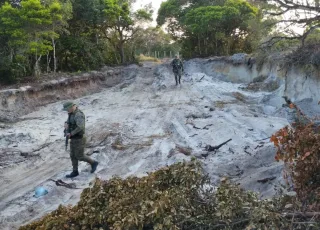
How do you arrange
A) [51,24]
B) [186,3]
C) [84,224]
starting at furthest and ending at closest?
[186,3] → [51,24] → [84,224]

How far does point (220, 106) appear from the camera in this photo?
46.9 ft

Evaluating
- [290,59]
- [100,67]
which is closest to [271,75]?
[290,59]

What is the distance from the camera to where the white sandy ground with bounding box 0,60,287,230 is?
687 cm

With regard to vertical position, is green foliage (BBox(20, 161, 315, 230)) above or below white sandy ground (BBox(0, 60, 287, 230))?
above

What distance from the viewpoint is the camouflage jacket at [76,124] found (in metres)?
7.29

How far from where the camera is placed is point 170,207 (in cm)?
346

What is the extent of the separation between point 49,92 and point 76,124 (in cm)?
1099

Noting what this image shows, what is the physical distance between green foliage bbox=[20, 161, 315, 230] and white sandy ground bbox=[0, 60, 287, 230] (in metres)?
2.32

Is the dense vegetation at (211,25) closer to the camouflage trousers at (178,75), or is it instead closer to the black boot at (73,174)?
the camouflage trousers at (178,75)

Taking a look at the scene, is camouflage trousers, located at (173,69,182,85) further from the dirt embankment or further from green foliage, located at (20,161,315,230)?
green foliage, located at (20,161,315,230)

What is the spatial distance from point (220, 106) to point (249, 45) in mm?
17865

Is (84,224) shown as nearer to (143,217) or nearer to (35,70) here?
(143,217)

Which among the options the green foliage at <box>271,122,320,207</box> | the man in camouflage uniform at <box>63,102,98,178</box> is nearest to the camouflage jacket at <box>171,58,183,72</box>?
the man in camouflage uniform at <box>63,102,98,178</box>

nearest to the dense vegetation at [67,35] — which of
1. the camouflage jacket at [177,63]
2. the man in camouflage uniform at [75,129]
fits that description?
the camouflage jacket at [177,63]
